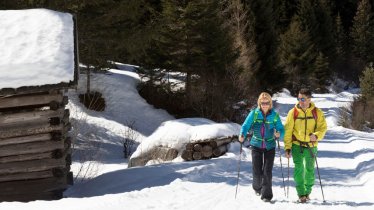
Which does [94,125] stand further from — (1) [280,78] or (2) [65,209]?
(1) [280,78]

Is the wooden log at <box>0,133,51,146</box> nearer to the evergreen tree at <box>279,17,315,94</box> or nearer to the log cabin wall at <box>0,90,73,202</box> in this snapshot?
the log cabin wall at <box>0,90,73,202</box>

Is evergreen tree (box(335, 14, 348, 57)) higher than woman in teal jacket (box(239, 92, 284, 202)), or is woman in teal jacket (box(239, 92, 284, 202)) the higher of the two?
evergreen tree (box(335, 14, 348, 57))

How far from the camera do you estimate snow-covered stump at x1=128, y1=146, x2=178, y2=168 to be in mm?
13359

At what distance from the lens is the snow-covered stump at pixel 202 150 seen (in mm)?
13109

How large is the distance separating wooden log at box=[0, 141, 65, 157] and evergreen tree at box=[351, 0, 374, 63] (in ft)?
200

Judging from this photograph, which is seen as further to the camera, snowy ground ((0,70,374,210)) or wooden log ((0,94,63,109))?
wooden log ((0,94,63,109))

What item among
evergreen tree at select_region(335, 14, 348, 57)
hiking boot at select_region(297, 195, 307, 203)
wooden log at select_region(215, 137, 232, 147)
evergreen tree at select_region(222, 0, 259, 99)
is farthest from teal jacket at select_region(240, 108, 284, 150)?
evergreen tree at select_region(335, 14, 348, 57)

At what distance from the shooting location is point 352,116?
26.4m

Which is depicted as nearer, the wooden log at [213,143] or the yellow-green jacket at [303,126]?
the yellow-green jacket at [303,126]

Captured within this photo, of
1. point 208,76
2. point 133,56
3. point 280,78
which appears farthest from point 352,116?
point 133,56

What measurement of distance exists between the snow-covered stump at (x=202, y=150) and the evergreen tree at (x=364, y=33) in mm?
56484

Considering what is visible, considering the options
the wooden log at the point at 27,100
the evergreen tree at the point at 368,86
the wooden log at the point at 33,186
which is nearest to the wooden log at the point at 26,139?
the wooden log at the point at 27,100

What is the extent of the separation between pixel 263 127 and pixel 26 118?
4.95 meters

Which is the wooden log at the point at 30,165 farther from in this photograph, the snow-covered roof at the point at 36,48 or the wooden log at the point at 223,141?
the wooden log at the point at 223,141
